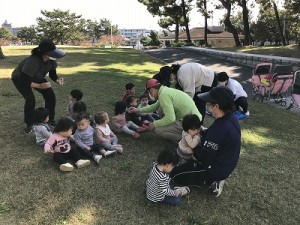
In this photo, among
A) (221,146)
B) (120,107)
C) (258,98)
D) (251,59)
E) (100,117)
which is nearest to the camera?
(221,146)

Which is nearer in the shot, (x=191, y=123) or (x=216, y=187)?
(x=216, y=187)

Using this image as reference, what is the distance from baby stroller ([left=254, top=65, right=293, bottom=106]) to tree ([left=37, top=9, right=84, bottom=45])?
50.9 m

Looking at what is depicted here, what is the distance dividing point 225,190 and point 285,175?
1135 millimetres

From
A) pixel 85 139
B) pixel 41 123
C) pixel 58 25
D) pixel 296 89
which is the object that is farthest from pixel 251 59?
pixel 58 25

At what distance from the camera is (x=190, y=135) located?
13.1ft

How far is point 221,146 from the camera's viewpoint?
3434 mm

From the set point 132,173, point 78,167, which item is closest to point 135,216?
point 132,173

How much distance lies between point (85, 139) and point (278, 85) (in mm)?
6886

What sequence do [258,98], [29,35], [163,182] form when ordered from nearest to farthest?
[163,182] → [258,98] → [29,35]

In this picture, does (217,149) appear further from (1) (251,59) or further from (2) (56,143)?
(1) (251,59)

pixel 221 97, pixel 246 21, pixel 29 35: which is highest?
pixel 29 35

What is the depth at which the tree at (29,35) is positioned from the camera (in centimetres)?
6188

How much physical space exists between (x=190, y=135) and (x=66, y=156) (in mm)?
1726

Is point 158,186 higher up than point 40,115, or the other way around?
point 40,115
